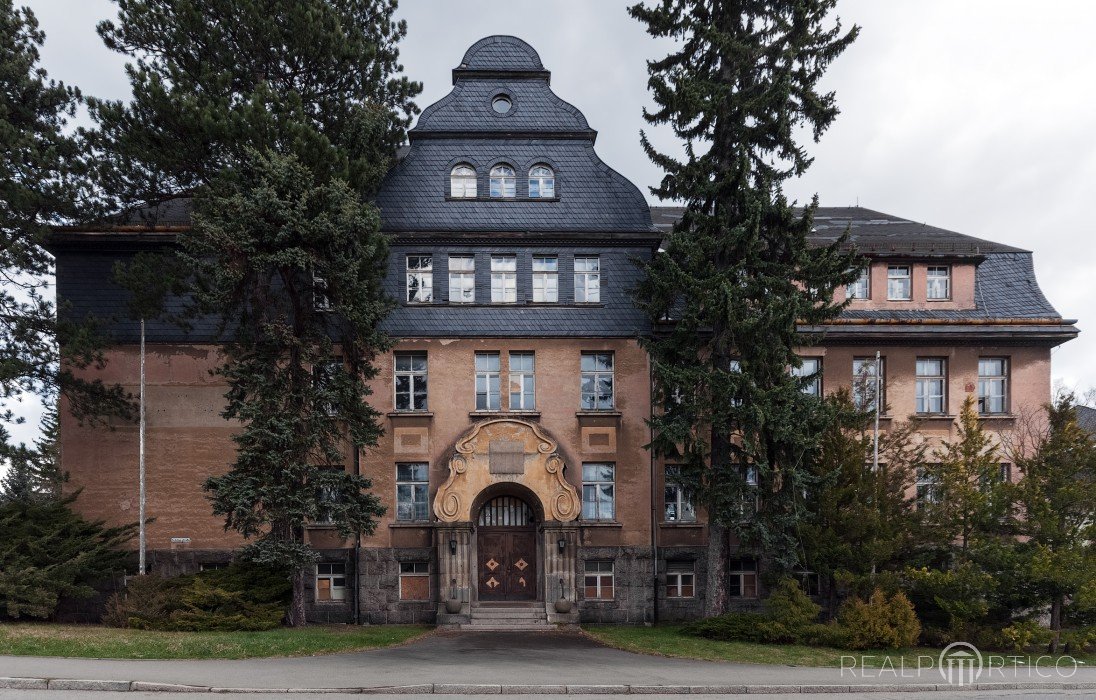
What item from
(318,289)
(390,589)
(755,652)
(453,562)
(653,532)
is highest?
(318,289)

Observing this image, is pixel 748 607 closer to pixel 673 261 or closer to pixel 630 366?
pixel 630 366

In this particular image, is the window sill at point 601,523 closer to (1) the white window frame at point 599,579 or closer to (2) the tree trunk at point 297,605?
(1) the white window frame at point 599,579

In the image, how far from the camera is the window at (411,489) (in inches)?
958

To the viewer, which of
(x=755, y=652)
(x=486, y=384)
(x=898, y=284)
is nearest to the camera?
(x=755, y=652)

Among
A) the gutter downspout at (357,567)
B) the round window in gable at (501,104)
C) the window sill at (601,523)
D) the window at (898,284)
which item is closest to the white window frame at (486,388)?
the gutter downspout at (357,567)

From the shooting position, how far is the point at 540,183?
83.3 ft

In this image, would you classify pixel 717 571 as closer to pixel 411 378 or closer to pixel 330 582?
pixel 411 378

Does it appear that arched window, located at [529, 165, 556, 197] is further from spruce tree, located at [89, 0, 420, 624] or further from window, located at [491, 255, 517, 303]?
spruce tree, located at [89, 0, 420, 624]

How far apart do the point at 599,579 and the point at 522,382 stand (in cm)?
627

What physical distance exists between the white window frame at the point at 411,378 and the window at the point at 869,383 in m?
12.5

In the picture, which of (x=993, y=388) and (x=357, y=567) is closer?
(x=357, y=567)

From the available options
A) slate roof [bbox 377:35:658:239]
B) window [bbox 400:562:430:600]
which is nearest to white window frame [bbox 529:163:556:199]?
slate roof [bbox 377:35:658:239]

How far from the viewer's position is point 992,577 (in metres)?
19.2

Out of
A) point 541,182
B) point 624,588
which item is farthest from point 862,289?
point 624,588
